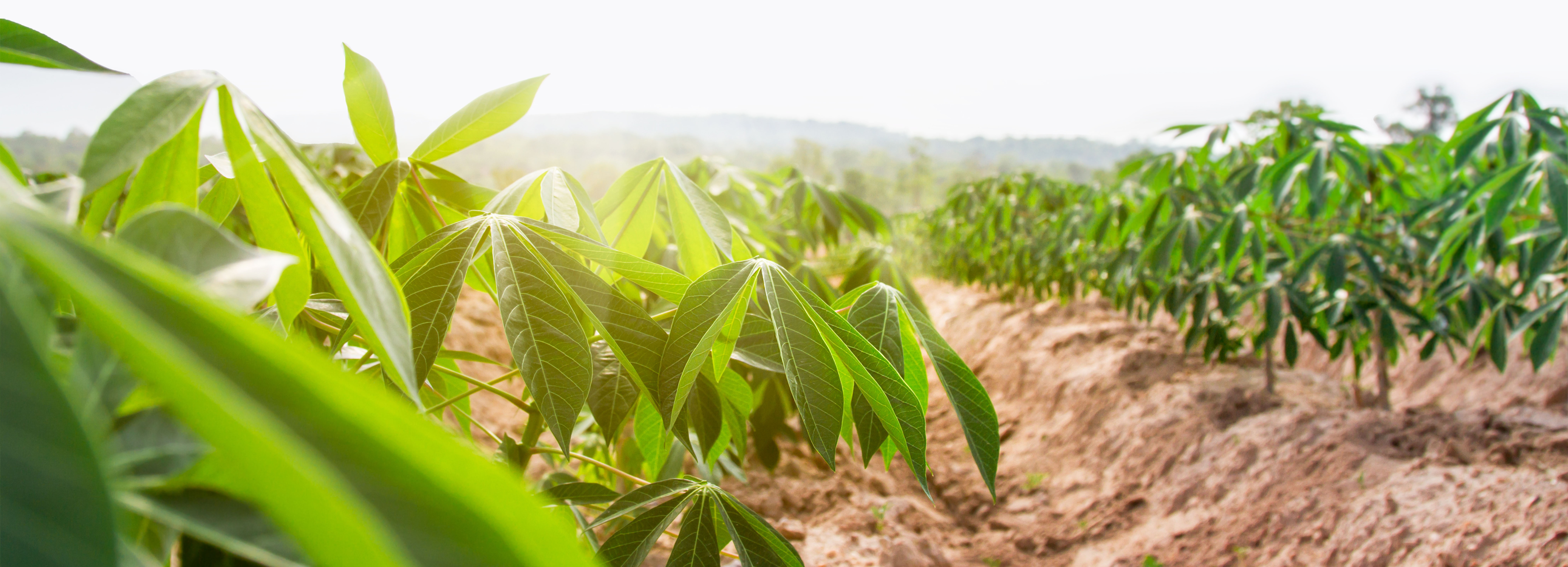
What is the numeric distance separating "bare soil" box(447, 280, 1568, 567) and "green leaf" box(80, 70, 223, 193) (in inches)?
27.4

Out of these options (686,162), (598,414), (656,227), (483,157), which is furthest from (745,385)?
(483,157)

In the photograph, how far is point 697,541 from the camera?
1.51ft

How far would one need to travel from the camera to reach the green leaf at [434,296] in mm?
359

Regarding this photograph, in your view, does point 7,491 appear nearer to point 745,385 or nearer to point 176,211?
point 176,211

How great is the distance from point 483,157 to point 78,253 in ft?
67.9

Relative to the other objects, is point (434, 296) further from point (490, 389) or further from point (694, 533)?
point (694, 533)

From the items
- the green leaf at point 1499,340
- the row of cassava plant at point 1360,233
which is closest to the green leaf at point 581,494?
the row of cassava plant at point 1360,233

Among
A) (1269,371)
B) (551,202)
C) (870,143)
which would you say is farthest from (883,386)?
(870,143)

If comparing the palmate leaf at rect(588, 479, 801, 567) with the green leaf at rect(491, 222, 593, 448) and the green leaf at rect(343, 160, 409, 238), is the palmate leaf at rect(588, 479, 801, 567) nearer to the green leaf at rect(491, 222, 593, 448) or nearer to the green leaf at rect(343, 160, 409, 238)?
the green leaf at rect(491, 222, 593, 448)

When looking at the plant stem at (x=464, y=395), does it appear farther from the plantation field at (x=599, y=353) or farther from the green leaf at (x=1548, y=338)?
the green leaf at (x=1548, y=338)

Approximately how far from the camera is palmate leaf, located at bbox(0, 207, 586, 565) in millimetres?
98

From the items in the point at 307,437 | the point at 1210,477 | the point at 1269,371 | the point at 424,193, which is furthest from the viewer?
the point at 1269,371

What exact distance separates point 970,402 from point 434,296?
342 millimetres

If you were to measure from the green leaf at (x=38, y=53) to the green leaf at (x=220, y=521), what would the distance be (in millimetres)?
257
